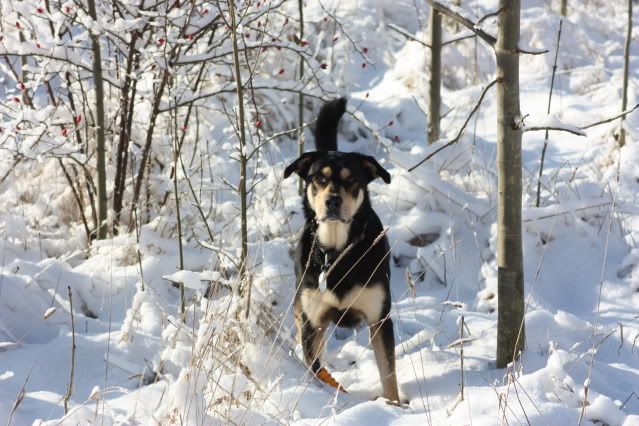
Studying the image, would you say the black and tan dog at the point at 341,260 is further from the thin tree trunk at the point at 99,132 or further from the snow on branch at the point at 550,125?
the thin tree trunk at the point at 99,132

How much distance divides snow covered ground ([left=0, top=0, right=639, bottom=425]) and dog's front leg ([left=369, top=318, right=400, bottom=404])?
154mm

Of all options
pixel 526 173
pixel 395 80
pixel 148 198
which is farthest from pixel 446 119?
pixel 148 198

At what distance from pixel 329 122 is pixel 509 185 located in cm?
149

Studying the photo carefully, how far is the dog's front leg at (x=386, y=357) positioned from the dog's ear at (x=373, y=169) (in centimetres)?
78

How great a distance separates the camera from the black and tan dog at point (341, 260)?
3.87 m

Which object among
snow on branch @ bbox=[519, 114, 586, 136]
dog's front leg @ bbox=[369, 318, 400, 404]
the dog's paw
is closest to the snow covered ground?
the dog's paw

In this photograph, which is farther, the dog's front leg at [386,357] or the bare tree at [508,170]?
the dog's front leg at [386,357]

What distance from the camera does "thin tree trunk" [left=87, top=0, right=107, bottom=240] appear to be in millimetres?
5113

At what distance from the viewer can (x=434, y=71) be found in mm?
6234

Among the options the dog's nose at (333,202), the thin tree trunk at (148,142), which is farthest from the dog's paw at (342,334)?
the thin tree trunk at (148,142)

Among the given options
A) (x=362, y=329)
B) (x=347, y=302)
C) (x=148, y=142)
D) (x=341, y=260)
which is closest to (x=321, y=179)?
(x=341, y=260)

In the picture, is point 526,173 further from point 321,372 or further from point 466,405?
point 466,405

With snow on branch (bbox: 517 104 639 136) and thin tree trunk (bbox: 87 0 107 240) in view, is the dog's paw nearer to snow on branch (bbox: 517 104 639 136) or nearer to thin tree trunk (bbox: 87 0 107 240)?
thin tree trunk (bbox: 87 0 107 240)

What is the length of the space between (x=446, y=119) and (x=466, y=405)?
6.43 m
